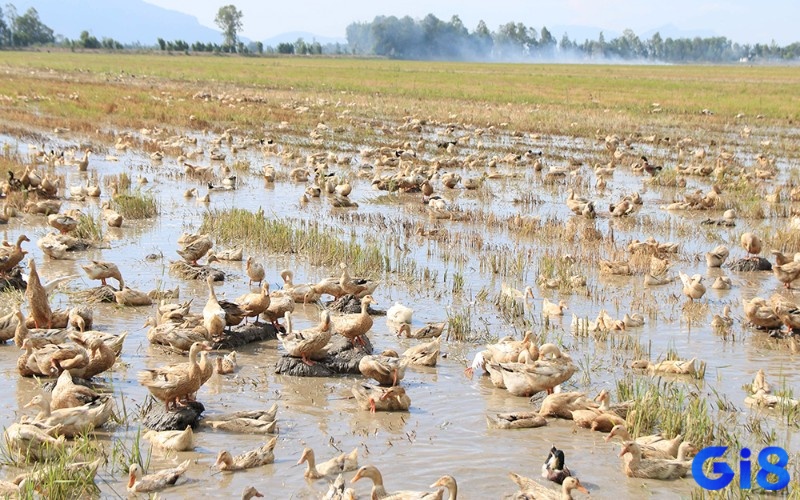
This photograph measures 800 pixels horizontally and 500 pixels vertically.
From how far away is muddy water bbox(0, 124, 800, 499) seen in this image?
6945 millimetres

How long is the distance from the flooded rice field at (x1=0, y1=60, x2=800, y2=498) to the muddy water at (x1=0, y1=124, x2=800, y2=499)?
1.1 inches

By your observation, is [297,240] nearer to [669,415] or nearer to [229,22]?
[669,415]

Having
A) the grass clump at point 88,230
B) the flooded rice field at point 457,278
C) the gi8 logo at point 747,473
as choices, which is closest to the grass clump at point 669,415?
the flooded rice field at point 457,278

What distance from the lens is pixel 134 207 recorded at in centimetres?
1672

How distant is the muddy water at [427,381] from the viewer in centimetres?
695

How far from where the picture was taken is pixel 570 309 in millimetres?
11781

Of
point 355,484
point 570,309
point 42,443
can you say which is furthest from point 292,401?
point 570,309

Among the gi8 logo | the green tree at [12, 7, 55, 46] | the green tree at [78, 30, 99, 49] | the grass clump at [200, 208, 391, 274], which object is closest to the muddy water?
the grass clump at [200, 208, 391, 274]

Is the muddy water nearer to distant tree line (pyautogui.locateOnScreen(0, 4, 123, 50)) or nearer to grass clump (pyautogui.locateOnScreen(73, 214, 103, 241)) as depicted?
grass clump (pyautogui.locateOnScreen(73, 214, 103, 241))

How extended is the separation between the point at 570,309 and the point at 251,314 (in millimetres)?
4186

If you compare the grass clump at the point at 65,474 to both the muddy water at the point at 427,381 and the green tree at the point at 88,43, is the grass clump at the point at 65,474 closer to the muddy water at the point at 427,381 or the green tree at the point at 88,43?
Result: the muddy water at the point at 427,381

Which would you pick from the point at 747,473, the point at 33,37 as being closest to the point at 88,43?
the point at 33,37

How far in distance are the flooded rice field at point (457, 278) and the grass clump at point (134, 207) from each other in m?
0.26

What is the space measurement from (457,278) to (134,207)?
7.18 m
